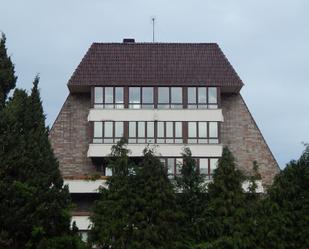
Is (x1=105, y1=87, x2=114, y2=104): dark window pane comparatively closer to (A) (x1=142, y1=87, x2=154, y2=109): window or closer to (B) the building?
(B) the building

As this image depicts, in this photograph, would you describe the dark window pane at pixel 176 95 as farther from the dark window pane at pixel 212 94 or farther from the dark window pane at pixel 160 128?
the dark window pane at pixel 212 94

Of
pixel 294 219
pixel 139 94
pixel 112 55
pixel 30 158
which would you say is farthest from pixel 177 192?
pixel 112 55

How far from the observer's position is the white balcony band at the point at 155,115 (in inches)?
2392

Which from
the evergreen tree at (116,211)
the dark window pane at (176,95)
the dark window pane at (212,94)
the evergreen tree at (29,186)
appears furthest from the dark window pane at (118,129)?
the evergreen tree at (29,186)

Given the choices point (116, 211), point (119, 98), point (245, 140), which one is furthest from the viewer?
point (245, 140)

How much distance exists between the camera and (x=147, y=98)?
202ft

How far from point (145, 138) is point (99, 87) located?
5483 millimetres

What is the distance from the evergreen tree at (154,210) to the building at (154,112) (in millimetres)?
12103

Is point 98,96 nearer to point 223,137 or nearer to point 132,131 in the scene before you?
point 132,131

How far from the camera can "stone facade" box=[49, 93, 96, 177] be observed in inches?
2437

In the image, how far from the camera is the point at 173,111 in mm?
61094

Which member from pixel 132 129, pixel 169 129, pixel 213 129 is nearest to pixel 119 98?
pixel 132 129

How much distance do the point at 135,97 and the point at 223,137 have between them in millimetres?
7962

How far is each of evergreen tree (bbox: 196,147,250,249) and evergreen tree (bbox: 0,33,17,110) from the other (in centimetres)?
1382
